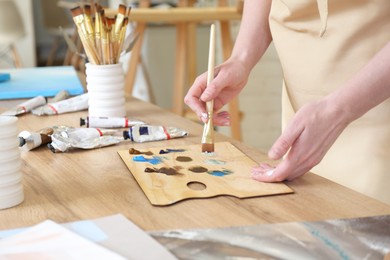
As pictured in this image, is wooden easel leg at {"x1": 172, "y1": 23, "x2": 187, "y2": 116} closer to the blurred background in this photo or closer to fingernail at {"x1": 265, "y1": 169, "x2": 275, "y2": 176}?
the blurred background

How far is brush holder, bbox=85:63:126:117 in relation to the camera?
1.25m

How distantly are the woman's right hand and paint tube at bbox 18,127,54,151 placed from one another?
268mm

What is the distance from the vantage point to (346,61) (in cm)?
105

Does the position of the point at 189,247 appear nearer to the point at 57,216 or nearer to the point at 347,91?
the point at 57,216

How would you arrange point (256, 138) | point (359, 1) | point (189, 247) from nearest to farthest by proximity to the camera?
point (189, 247), point (359, 1), point (256, 138)

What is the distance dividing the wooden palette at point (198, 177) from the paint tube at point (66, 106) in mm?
397

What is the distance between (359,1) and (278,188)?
0.43 metres

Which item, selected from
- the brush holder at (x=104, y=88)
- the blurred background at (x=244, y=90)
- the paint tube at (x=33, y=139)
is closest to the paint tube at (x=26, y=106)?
the brush holder at (x=104, y=88)

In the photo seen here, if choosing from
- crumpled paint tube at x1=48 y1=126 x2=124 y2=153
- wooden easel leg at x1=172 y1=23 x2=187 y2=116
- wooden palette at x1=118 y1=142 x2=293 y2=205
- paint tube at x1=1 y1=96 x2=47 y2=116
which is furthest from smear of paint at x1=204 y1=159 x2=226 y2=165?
wooden easel leg at x1=172 y1=23 x2=187 y2=116

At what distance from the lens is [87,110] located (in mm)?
1367

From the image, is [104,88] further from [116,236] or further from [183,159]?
[116,236]

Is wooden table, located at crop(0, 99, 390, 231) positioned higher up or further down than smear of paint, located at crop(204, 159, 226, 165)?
further down

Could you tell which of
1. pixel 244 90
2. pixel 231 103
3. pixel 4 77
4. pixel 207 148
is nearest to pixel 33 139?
pixel 207 148

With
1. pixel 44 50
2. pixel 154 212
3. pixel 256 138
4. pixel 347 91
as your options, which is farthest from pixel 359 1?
pixel 44 50
